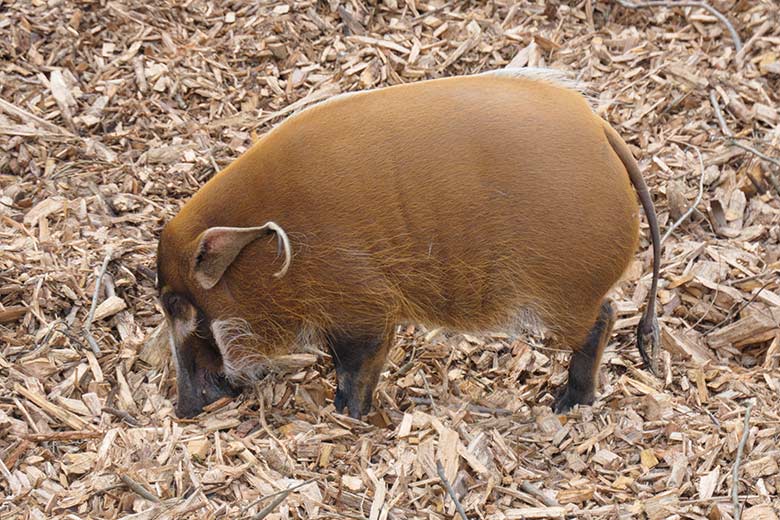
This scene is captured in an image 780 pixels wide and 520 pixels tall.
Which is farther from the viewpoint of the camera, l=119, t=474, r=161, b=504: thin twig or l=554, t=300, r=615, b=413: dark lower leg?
l=554, t=300, r=615, b=413: dark lower leg

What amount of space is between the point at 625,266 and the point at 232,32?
3093 millimetres

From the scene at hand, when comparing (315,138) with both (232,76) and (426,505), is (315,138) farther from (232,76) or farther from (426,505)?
(232,76)

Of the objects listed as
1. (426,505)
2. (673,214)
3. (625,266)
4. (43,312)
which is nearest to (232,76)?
(43,312)

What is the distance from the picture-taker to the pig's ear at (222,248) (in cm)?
364

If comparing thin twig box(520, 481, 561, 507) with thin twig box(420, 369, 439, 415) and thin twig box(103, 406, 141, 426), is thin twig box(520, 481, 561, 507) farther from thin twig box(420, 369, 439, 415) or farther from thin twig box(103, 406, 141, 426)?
thin twig box(103, 406, 141, 426)

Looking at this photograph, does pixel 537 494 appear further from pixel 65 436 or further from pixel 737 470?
pixel 65 436

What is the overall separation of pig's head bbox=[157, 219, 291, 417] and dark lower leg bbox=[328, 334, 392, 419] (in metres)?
0.42

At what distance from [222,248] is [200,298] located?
28 centimetres

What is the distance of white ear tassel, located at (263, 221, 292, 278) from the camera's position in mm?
3559

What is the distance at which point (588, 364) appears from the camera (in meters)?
4.09

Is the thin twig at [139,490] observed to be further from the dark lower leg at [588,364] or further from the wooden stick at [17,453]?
the dark lower leg at [588,364]

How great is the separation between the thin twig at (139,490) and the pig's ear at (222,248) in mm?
765

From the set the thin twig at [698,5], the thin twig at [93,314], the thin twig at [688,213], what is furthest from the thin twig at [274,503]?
the thin twig at [698,5]

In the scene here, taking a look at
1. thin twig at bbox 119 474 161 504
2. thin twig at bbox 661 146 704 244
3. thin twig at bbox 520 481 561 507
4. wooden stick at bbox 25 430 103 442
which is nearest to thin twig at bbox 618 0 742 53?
thin twig at bbox 661 146 704 244
